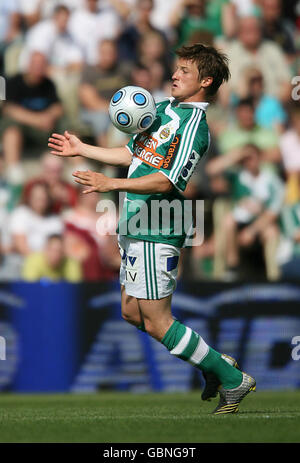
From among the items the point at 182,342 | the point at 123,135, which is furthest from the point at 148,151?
the point at 123,135

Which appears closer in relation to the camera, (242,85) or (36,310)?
(36,310)

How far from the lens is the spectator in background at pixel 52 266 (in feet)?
34.1

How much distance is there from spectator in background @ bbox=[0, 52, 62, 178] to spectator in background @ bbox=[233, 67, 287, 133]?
2.56m

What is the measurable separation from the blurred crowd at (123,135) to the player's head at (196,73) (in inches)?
172

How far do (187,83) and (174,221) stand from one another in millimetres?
984

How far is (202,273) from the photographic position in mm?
11258

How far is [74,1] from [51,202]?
11.6 feet

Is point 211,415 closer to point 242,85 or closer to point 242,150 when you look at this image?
point 242,150

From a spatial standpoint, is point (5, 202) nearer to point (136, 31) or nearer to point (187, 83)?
point (136, 31)

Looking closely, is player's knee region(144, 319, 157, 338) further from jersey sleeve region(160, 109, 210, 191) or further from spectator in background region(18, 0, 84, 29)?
spectator in background region(18, 0, 84, 29)

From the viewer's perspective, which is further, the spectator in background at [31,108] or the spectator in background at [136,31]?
the spectator in background at [136,31]

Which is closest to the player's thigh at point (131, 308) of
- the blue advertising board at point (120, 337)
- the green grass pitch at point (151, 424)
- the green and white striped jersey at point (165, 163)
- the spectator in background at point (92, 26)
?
the green and white striped jersey at point (165, 163)

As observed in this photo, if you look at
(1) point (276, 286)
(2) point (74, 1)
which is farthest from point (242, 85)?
(1) point (276, 286)

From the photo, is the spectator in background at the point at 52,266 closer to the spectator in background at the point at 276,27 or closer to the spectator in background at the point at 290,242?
the spectator in background at the point at 290,242
